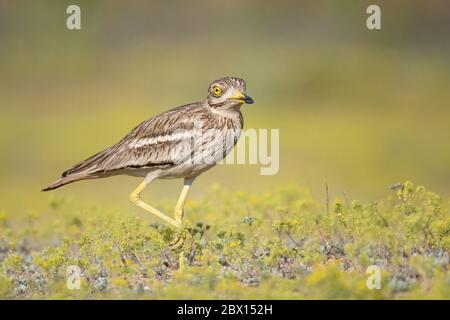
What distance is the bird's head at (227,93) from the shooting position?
10.9 m

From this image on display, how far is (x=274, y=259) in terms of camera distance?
9.59 meters

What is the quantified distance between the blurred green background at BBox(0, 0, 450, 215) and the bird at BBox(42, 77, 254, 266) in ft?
23.7

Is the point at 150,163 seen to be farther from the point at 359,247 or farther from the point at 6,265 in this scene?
the point at 359,247

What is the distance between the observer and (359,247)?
954 centimetres

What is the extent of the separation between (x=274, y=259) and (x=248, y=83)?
1852 centimetres

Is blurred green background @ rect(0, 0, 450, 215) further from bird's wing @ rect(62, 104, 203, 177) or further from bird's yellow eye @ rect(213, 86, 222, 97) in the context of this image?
bird's yellow eye @ rect(213, 86, 222, 97)

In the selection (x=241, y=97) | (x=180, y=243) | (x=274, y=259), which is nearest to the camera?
(x=274, y=259)

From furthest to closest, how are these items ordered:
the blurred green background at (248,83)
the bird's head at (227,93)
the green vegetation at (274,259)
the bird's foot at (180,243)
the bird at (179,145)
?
the blurred green background at (248,83), the bird's head at (227,93), the bird at (179,145), the bird's foot at (180,243), the green vegetation at (274,259)

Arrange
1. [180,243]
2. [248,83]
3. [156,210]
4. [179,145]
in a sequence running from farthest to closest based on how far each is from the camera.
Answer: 1. [248,83]
2. [156,210]
3. [179,145]
4. [180,243]

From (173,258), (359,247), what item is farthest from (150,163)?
(359,247)

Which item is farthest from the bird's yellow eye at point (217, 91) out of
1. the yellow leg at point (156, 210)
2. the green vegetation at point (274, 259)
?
the green vegetation at point (274, 259)

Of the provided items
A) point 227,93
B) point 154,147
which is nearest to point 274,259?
point 154,147

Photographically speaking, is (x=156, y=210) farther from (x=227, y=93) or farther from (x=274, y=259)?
(x=274, y=259)

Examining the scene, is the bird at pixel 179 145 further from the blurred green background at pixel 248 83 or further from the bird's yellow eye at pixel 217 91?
the blurred green background at pixel 248 83
